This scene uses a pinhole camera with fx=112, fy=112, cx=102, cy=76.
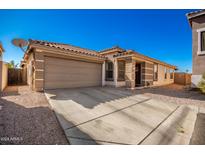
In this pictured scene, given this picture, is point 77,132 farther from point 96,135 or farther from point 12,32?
point 12,32

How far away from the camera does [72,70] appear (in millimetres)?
7945

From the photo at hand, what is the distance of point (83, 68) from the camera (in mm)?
8539

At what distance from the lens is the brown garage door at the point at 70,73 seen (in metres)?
6.95

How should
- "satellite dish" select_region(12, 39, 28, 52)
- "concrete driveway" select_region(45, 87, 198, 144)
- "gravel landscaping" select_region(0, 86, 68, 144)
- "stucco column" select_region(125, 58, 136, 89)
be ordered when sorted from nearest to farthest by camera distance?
"gravel landscaping" select_region(0, 86, 68, 144), "concrete driveway" select_region(45, 87, 198, 144), "satellite dish" select_region(12, 39, 28, 52), "stucco column" select_region(125, 58, 136, 89)

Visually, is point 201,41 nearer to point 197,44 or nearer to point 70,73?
point 197,44

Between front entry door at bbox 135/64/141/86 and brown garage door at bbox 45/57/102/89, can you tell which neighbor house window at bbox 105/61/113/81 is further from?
front entry door at bbox 135/64/141/86

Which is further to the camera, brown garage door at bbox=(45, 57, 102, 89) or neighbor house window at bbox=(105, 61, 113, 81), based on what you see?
neighbor house window at bbox=(105, 61, 113, 81)


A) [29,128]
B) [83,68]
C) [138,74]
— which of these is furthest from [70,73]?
[138,74]

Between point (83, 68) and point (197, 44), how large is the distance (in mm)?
7853

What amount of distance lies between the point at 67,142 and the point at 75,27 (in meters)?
4.68

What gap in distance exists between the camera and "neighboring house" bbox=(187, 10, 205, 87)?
7.14 m

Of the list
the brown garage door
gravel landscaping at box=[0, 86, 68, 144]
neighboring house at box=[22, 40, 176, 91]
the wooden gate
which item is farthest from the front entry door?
the wooden gate

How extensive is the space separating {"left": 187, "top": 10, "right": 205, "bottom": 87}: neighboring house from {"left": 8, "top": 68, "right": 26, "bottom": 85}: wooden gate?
51.0ft
